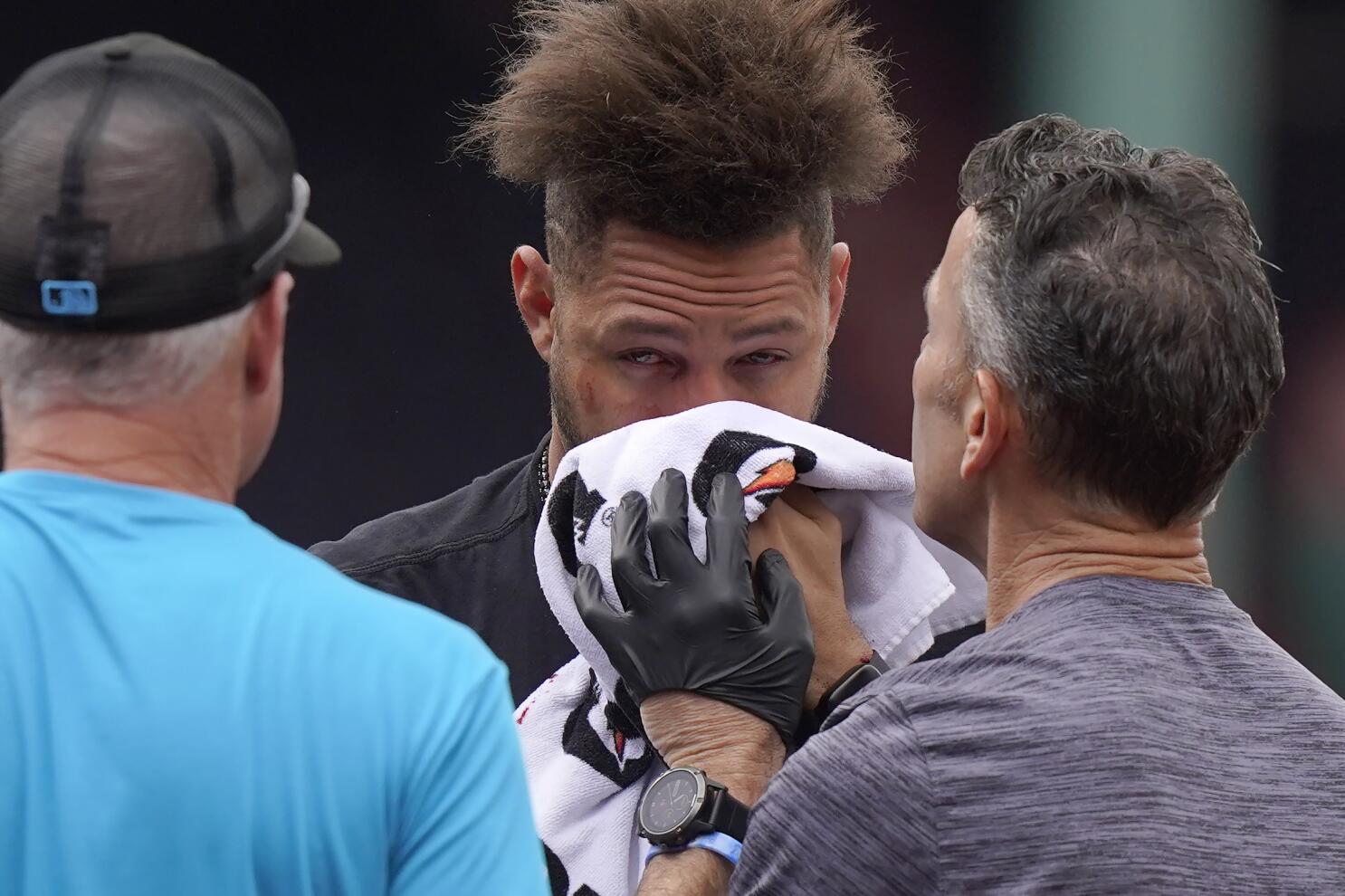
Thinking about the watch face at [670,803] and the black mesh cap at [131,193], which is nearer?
the black mesh cap at [131,193]

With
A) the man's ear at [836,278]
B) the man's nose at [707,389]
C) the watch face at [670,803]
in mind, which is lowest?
the watch face at [670,803]

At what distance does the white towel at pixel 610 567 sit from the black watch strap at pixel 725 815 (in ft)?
0.42

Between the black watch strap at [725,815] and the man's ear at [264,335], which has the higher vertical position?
the man's ear at [264,335]

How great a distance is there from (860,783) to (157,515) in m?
0.52

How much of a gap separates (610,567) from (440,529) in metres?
0.57

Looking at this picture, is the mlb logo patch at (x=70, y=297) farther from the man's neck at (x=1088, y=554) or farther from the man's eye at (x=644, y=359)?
the man's eye at (x=644, y=359)

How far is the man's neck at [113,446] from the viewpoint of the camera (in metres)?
0.99

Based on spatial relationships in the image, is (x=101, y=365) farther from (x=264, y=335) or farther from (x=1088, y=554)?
(x=1088, y=554)

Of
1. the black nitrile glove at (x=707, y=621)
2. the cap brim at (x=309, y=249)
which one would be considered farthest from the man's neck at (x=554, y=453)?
the cap brim at (x=309, y=249)

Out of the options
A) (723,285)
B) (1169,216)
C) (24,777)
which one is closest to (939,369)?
(1169,216)

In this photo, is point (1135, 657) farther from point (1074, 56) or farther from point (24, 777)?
point (1074, 56)

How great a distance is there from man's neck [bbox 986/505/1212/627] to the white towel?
0.25 meters

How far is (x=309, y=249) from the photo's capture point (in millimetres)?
1068

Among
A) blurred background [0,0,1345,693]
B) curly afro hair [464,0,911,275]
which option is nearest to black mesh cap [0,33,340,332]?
curly afro hair [464,0,911,275]
